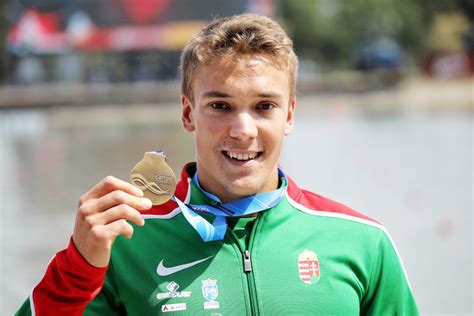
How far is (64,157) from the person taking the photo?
53.2ft

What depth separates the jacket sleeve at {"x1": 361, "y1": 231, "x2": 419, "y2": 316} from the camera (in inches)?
99.7

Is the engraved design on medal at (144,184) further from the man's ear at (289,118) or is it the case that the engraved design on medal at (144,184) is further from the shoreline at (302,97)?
the shoreline at (302,97)

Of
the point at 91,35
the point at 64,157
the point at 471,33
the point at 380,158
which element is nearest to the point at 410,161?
the point at 380,158

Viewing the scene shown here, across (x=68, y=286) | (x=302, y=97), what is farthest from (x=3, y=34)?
(x=68, y=286)

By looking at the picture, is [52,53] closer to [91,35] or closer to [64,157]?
[91,35]

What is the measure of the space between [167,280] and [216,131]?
47cm

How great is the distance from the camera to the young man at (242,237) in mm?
2451

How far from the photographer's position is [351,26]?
6731 centimetres

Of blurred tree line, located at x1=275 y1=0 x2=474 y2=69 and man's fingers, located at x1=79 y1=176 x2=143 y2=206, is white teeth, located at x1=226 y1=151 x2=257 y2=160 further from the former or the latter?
blurred tree line, located at x1=275 y1=0 x2=474 y2=69

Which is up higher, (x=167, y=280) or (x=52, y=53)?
(x=52, y=53)

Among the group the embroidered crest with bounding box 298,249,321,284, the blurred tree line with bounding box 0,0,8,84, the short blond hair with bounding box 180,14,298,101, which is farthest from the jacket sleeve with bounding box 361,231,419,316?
the blurred tree line with bounding box 0,0,8,84

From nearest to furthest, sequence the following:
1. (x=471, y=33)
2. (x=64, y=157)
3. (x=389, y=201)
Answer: (x=389, y=201)
(x=64, y=157)
(x=471, y=33)

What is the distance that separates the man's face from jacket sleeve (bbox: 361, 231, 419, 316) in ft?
1.44

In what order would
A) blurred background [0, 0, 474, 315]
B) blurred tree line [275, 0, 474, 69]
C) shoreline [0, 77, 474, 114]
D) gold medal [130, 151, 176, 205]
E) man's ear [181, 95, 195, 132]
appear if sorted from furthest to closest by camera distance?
blurred tree line [275, 0, 474, 69]
shoreline [0, 77, 474, 114]
blurred background [0, 0, 474, 315]
man's ear [181, 95, 195, 132]
gold medal [130, 151, 176, 205]
